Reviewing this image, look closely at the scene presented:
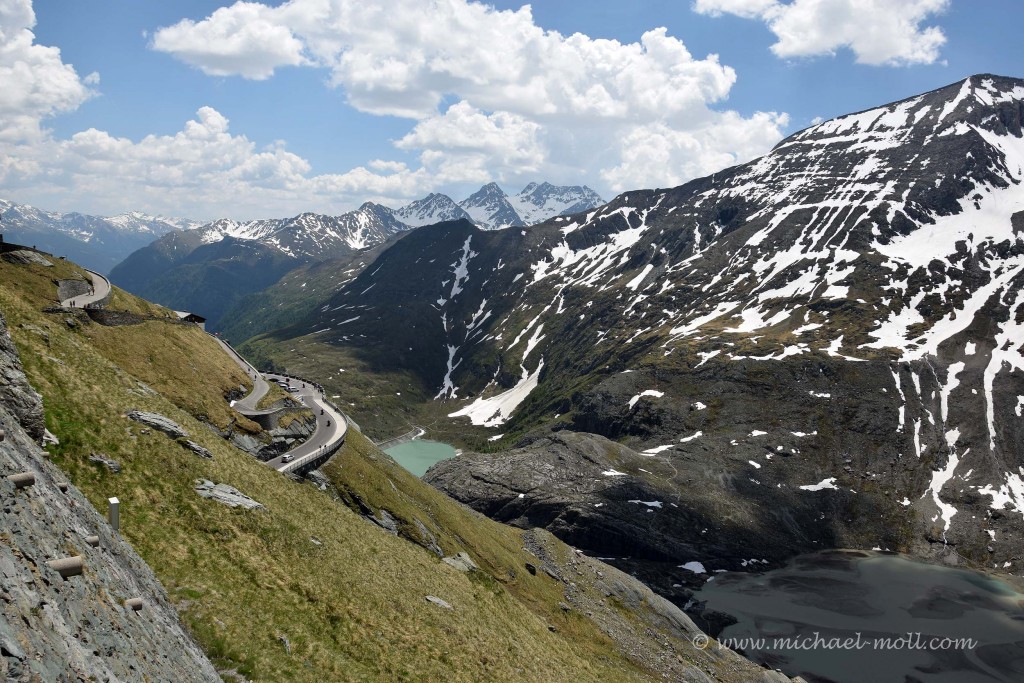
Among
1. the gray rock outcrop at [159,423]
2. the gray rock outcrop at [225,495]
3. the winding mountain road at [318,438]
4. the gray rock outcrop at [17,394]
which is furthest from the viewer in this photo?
the winding mountain road at [318,438]

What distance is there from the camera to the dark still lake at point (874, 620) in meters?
95.5

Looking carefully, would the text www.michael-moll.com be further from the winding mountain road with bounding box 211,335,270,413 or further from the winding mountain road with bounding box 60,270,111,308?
the winding mountain road with bounding box 60,270,111,308

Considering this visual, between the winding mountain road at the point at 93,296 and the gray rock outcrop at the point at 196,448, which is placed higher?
the winding mountain road at the point at 93,296

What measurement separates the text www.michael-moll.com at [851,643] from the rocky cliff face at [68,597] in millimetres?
103231

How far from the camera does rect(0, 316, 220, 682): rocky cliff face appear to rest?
404 inches

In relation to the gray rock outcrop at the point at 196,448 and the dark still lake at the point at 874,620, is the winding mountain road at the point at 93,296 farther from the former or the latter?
the dark still lake at the point at 874,620

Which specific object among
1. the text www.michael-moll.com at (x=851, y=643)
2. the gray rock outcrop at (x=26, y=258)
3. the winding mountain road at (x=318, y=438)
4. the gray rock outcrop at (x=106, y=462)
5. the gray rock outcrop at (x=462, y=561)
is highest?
the gray rock outcrop at (x=26, y=258)

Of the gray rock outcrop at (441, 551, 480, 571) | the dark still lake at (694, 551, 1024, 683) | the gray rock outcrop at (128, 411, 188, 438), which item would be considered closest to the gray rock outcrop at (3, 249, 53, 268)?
the gray rock outcrop at (128, 411, 188, 438)

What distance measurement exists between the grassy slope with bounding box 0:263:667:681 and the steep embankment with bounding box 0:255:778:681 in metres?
0.10

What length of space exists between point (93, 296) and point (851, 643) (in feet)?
411

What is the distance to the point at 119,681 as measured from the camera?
12.2 metres

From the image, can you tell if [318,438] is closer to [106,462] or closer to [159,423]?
[159,423]

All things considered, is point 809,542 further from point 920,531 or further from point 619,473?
point 619,473

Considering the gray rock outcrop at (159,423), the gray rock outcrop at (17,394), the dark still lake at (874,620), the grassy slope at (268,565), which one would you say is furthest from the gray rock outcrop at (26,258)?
the dark still lake at (874,620)
